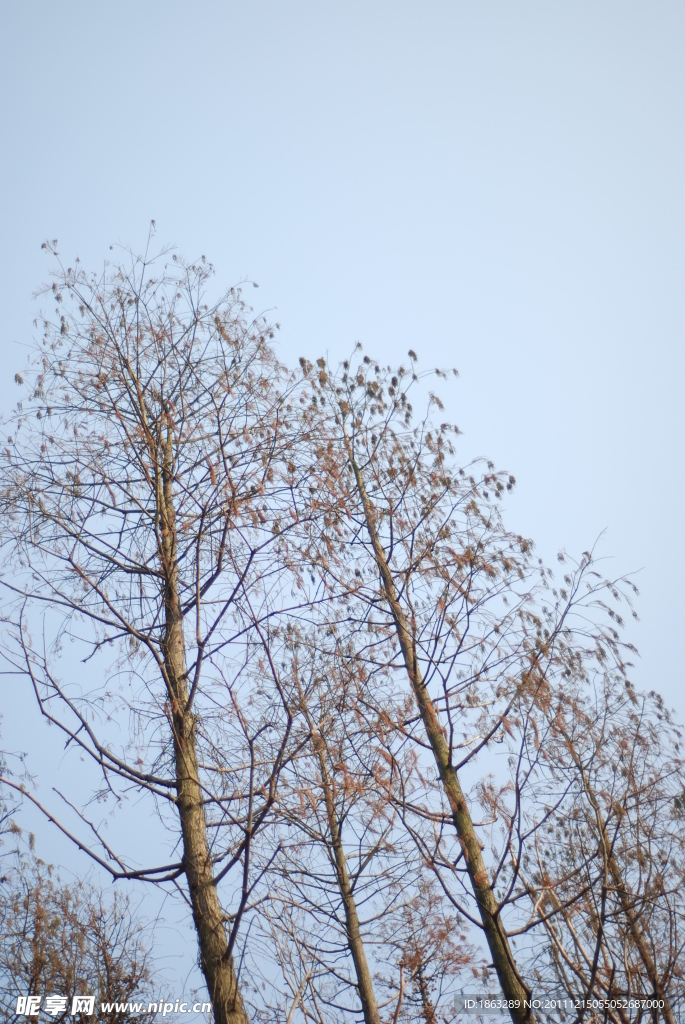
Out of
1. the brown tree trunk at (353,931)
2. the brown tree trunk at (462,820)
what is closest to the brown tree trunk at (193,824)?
the brown tree trunk at (462,820)

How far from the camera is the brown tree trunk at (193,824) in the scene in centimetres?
334

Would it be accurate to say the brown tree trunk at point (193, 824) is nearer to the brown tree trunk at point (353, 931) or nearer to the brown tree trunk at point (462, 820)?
the brown tree trunk at point (462, 820)

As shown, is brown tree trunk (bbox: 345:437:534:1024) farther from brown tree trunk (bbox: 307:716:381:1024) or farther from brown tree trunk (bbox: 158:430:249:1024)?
brown tree trunk (bbox: 307:716:381:1024)

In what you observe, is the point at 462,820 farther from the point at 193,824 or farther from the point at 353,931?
the point at 353,931

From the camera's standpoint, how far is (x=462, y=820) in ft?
17.9

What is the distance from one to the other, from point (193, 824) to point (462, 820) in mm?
2370

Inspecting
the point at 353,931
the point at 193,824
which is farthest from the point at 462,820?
the point at 353,931

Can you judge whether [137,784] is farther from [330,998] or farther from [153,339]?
[330,998]

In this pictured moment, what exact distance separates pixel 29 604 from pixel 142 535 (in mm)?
930

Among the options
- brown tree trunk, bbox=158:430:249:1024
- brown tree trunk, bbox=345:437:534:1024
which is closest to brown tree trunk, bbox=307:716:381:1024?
brown tree trunk, bbox=345:437:534:1024

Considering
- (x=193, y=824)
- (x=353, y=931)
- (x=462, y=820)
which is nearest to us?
(x=193, y=824)

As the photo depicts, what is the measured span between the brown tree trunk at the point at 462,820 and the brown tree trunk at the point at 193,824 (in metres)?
1.60

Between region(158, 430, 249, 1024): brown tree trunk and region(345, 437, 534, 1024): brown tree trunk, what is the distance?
1.60m

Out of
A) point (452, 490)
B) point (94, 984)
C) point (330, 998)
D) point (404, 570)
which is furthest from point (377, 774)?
point (94, 984)
